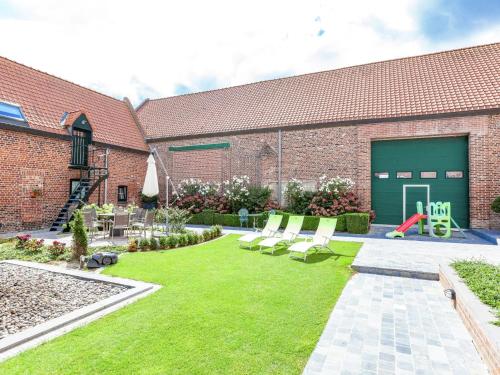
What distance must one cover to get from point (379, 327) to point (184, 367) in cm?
267

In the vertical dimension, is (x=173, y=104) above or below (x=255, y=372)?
above

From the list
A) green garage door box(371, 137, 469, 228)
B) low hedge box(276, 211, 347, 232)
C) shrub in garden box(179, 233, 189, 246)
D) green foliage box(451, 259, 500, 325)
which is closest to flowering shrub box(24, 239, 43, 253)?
shrub in garden box(179, 233, 189, 246)

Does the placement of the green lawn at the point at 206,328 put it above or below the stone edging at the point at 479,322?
below

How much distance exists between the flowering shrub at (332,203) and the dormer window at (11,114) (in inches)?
548

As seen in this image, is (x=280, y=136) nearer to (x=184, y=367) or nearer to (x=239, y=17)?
(x=239, y=17)

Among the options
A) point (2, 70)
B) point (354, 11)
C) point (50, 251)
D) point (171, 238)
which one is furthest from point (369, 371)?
point (2, 70)

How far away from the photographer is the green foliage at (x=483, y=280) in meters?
3.91

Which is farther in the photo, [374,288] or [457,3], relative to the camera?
[457,3]

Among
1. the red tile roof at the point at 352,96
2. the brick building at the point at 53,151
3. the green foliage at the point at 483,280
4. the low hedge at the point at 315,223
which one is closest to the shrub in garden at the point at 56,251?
the brick building at the point at 53,151

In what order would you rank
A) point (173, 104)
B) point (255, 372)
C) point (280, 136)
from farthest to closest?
1. point (173, 104)
2. point (280, 136)
3. point (255, 372)

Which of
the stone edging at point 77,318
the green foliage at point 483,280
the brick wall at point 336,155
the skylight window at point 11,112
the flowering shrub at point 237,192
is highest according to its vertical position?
the skylight window at point 11,112

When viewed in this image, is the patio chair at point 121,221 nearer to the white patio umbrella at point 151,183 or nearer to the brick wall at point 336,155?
the white patio umbrella at point 151,183

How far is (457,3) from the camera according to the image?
25.6 feet

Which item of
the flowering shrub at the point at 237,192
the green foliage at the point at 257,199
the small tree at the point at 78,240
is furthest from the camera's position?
the flowering shrub at the point at 237,192
